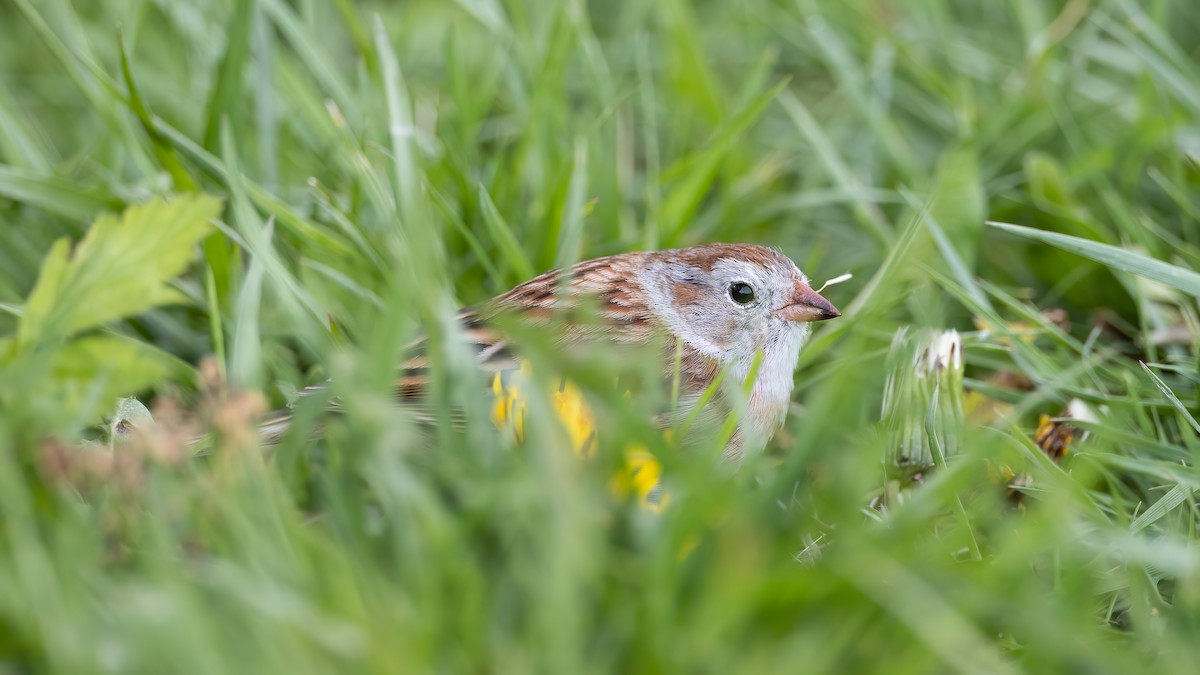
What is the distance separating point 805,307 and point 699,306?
0.23 metres

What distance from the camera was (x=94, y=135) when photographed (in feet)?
9.90

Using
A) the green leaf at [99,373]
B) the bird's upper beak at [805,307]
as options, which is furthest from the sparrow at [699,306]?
the green leaf at [99,373]

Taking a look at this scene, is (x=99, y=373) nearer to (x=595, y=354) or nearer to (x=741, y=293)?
(x=595, y=354)

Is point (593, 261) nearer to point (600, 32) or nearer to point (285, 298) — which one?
point (285, 298)

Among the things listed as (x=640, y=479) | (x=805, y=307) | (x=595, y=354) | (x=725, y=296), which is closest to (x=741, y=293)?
(x=725, y=296)

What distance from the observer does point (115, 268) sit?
1.81m

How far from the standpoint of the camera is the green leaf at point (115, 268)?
1.73 meters

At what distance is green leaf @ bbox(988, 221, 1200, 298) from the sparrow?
456 mm

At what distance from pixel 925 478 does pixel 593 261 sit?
88 cm

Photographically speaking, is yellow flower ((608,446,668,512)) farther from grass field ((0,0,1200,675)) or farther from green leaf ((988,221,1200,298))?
green leaf ((988,221,1200,298))

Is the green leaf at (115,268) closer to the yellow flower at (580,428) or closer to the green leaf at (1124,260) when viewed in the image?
the yellow flower at (580,428)

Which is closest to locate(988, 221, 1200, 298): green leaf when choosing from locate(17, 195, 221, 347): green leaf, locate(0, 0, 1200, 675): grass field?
Answer: locate(0, 0, 1200, 675): grass field

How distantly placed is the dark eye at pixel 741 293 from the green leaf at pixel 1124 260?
551 millimetres

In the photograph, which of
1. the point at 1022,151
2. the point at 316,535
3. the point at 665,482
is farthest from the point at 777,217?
the point at 316,535
